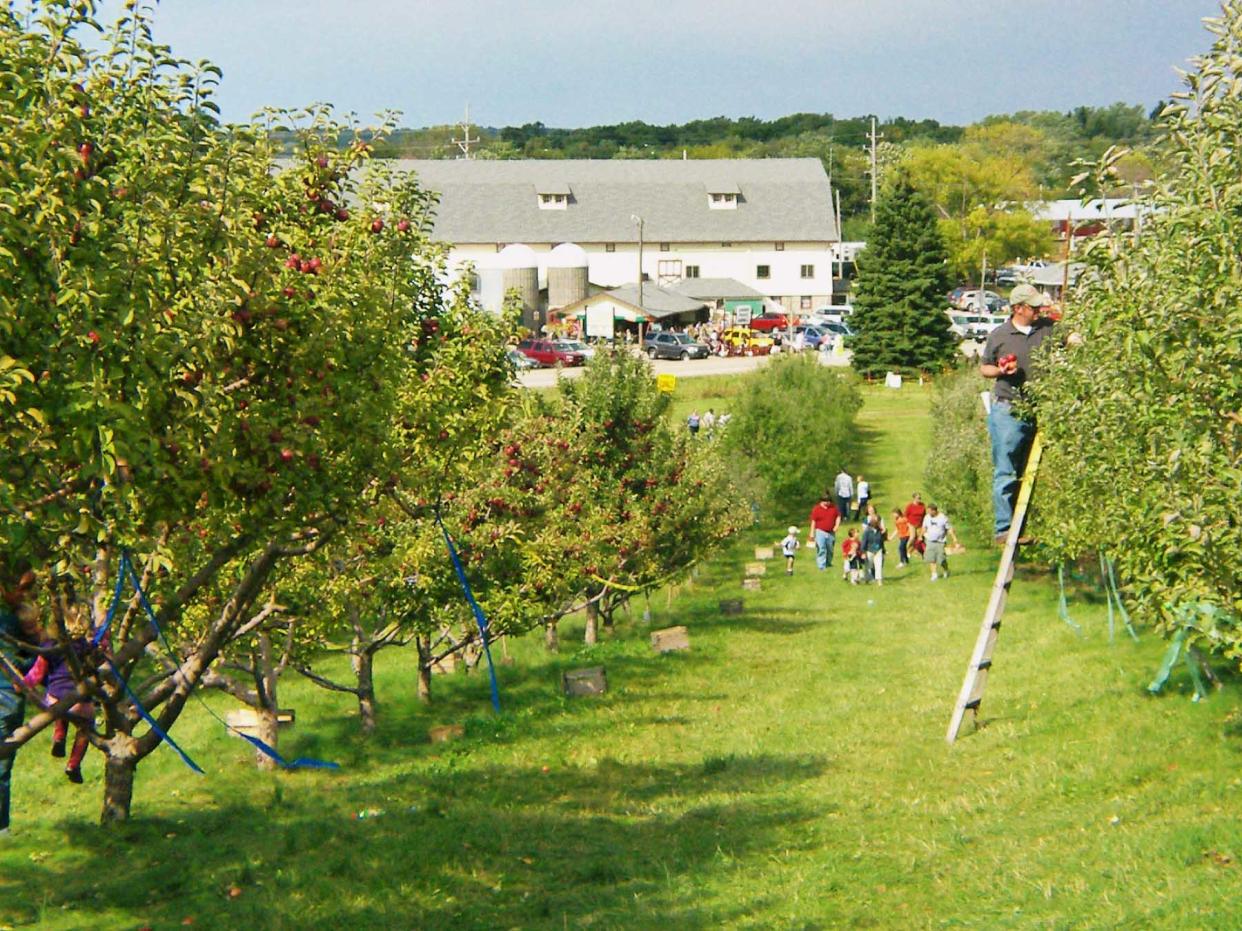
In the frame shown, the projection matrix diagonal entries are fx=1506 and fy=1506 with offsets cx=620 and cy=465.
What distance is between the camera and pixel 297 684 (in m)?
27.4

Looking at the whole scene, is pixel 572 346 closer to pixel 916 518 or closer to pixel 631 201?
pixel 631 201

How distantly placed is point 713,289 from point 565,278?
1267cm

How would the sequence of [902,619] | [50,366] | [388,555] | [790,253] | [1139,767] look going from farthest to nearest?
[790,253]
[902,619]
[388,555]
[1139,767]
[50,366]

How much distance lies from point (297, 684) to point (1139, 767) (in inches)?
678

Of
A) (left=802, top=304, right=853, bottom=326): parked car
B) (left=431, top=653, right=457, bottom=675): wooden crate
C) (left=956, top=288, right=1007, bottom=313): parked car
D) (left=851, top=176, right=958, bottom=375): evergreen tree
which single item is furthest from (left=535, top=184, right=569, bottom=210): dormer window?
(left=431, top=653, right=457, bottom=675): wooden crate

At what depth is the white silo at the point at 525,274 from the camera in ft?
287

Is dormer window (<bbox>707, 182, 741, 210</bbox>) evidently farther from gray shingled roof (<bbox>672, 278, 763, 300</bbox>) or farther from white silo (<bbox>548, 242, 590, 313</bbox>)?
white silo (<bbox>548, 242, 590, 313</bbox>)

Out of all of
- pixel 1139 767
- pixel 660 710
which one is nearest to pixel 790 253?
pixel 660 710

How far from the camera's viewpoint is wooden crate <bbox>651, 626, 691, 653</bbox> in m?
28.8

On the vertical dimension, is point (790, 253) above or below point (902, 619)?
above

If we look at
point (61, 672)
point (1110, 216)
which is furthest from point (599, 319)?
point (61, 672)

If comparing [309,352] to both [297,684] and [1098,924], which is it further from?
[297,684]

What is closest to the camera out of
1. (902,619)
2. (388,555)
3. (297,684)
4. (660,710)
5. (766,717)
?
(388,555)

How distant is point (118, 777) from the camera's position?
14281 mm
